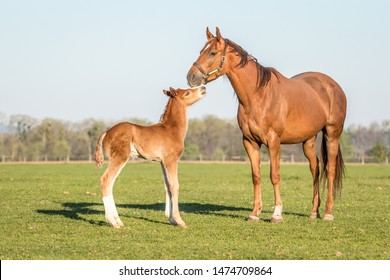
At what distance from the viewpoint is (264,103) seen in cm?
1256

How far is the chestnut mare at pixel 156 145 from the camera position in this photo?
11680 millimetres

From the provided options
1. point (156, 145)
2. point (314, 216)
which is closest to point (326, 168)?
point (314, 216)

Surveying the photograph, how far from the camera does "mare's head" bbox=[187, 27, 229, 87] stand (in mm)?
12070

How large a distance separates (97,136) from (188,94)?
8366 centimetres

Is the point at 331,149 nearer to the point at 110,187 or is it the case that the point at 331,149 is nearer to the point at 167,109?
the point at 167,109

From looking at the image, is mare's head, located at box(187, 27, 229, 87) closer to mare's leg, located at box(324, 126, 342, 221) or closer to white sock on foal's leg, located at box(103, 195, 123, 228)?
white sock on foal's leg, located at box(103, 195, 123, 228)

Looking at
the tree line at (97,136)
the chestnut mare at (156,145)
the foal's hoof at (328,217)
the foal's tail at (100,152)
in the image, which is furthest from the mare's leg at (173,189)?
the tree line at (97,136)

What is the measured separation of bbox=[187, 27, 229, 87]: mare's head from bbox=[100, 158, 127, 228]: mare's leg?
1.99 m

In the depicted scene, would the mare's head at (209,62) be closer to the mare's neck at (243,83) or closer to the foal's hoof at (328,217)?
the mare's neck at (243,83)

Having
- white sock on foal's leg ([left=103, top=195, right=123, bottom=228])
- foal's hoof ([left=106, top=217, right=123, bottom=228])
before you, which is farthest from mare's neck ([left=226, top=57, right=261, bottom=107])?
foal's hoof ([left=106, top=217, right=123, bottom=228])

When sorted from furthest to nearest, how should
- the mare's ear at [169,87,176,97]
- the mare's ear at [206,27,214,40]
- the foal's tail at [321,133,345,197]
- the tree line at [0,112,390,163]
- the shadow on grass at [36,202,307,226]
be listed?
the tree line at [0,112,390,163]
the foal's tail at [321,133,345,197]
the shadow on grass at [36,202,307,226]
the mare's ear at [206,27,214,40]
the mare's ear at [169,87,176,97]

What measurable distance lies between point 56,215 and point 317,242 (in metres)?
6.03

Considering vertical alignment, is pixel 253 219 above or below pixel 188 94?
below

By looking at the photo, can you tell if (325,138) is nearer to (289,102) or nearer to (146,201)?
(289,102)
